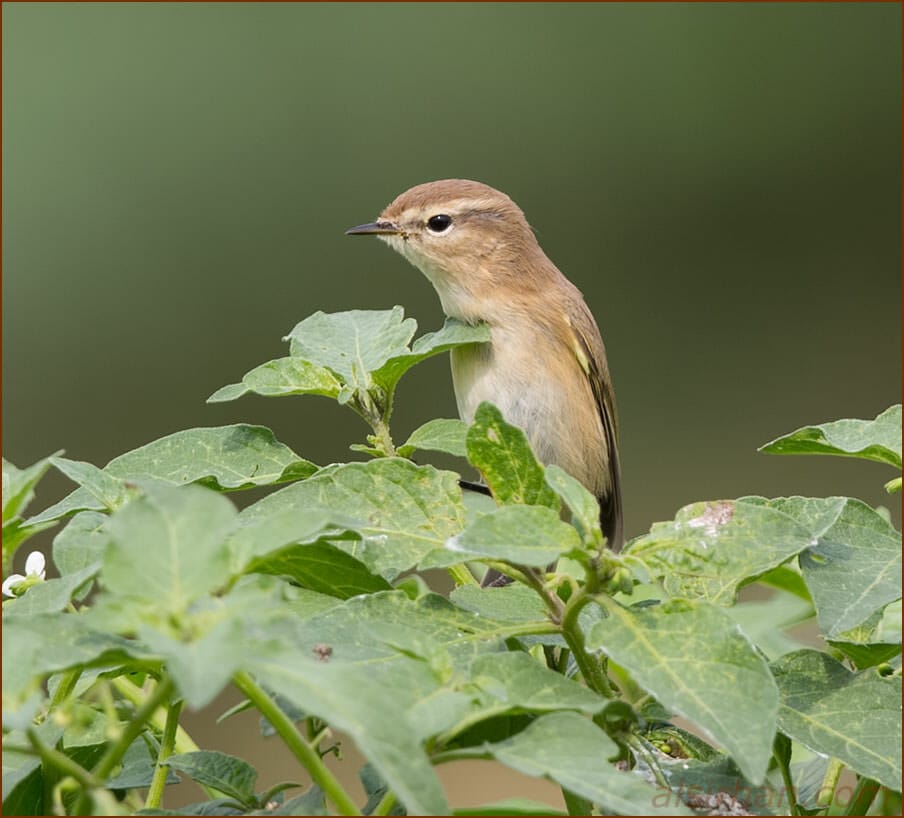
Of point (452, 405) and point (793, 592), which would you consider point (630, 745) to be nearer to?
point (793, 592)

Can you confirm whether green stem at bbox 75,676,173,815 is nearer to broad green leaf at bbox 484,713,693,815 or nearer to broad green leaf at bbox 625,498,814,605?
broad green leaf at bbox 484,713,693,815

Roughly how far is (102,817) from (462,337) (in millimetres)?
897

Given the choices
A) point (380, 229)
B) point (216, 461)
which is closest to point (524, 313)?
point (380, 229)

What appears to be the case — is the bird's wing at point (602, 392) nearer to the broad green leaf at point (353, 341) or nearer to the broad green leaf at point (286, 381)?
the broad green leaf at point (353, 341)

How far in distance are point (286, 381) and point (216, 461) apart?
0.66ft

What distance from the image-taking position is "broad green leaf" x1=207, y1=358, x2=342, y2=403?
153 centimetres

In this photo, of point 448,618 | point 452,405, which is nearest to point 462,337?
point 448,618

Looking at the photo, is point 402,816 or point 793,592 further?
point 793,592

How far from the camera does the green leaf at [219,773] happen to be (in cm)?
112

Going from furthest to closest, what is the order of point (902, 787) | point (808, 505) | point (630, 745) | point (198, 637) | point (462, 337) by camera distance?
point (462, 337) → point (808, 505) → point (630, 745) → point (902, 787) → point (198, 637)

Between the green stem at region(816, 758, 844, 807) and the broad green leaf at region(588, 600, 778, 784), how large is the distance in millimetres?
308

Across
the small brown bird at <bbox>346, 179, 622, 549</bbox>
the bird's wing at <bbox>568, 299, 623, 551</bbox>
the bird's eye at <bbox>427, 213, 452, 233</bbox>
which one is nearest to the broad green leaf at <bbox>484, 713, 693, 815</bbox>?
the small brown bird at <bbox>346, 179, 622, 549</bbox>

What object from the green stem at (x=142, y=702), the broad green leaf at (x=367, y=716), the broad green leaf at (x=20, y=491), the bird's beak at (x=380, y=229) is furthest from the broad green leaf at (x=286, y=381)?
the bird's beak at (x=380, y=229)

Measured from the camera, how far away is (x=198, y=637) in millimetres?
844
